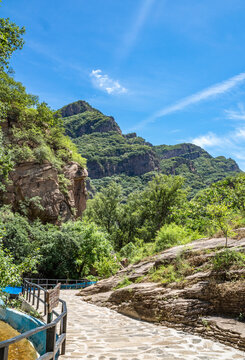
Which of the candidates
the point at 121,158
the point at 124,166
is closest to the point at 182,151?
the point at 121,158

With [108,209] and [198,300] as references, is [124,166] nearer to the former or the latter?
[108,209]

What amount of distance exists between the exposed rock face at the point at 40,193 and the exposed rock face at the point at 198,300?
15.2 metres

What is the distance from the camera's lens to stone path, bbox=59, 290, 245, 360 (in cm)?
496

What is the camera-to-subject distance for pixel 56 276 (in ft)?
77.2

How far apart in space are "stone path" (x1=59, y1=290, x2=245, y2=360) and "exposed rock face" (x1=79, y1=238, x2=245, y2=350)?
350mm

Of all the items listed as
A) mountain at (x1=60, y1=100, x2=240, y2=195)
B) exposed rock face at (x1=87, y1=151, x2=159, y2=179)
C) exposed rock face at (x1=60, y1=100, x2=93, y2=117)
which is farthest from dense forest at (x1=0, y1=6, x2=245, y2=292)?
exposed rock face at (x1=60, y1=100, x2=93, y2=117)

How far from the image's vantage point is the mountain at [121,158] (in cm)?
11450

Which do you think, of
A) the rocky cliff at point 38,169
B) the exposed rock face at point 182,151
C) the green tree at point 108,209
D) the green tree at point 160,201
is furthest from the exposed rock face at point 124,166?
the rocky cliff at point 38,169

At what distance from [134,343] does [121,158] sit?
394 ft

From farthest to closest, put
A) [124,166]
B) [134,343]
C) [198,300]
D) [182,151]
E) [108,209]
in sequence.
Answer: [182,151] → [124,166] → [108,209] → [198,300] → [134,343]

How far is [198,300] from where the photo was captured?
23.7 feet

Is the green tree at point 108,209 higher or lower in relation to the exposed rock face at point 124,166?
lower

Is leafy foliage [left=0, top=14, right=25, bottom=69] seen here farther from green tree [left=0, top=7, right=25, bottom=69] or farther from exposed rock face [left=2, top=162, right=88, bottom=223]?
exposed rock face [left=2, top=162, right=88, bottom=223]

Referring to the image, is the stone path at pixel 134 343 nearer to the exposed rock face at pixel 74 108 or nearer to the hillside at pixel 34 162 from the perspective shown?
the hillside at pixel 34 162
